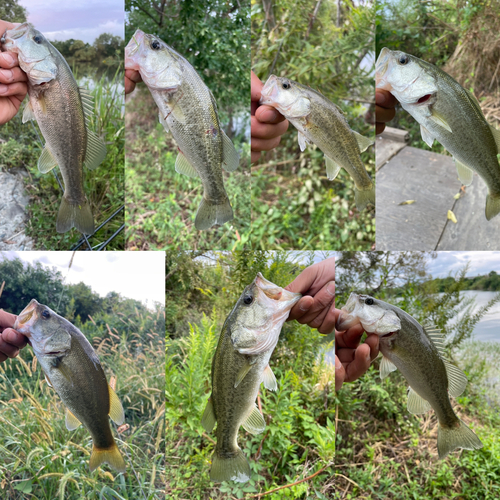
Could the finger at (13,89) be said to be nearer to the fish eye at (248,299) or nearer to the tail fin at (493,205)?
the fish eye at (248,299)

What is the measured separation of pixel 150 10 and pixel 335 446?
3182 millimetres

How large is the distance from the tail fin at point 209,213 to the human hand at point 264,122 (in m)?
0.49

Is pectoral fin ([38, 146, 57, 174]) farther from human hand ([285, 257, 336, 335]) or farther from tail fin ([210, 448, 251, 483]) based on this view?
tail fin ([210, 448, 251, 483])

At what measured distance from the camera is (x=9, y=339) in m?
2.00

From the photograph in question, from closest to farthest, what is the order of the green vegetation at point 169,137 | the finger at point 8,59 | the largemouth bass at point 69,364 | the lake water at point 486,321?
1. the finger at point 8,59
2. the largemouth bass at point 69,364
3. the green vegetation at point 169,137
4. the lake water at point 486,321

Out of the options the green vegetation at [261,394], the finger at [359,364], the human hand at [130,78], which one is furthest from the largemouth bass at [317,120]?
the finger at [359,364]

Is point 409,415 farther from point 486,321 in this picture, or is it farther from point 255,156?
point 255,156

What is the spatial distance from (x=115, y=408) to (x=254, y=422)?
774mm

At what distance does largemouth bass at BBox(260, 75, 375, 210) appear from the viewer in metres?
1.86

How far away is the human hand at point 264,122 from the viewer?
1964 mm

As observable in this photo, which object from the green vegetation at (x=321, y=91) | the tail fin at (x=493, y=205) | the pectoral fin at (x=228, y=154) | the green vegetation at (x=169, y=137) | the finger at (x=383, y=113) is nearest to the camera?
the pectoral fin at (x=228, y=154)

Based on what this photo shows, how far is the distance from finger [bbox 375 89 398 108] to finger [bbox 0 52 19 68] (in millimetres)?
1777

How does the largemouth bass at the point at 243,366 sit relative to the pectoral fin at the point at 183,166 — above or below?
below

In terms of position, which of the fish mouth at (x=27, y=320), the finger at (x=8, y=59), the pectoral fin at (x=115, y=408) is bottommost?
the pectoral fin at (x=115, y=408)
